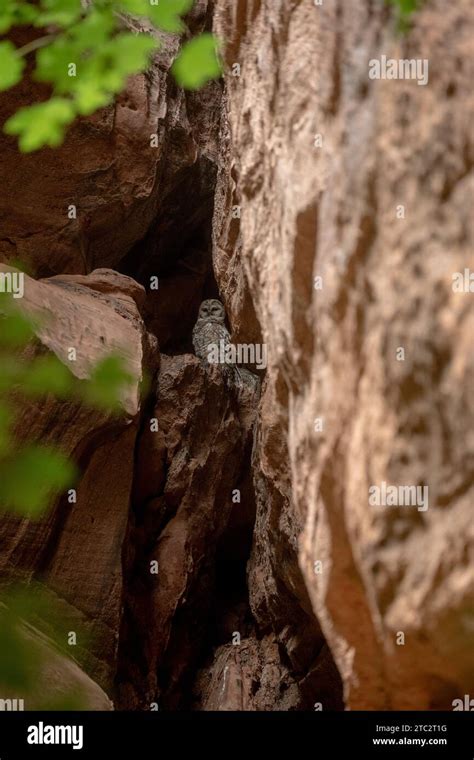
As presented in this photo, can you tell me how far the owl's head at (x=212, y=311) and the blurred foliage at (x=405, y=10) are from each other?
796 centimetres

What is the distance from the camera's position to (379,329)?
319 cm

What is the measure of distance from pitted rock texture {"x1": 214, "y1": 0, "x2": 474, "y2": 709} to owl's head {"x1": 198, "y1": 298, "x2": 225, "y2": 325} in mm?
6994

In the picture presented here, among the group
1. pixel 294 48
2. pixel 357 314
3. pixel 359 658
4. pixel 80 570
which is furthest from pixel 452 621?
pixel 80 570

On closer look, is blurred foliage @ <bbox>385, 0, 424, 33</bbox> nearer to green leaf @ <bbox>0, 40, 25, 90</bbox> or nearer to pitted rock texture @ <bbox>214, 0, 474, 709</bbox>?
pitted rock texture @ <bbox>214, 0, 474, 709</bbox>

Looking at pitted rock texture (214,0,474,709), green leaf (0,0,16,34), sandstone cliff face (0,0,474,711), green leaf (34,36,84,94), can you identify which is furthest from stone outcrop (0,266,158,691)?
green leaf (34,36,84,94)

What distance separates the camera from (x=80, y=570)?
7.50 meters

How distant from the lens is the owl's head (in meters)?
11.2

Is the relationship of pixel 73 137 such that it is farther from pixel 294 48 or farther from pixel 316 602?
pixel 316 602

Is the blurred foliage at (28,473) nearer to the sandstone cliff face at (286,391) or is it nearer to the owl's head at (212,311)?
the sandstone cliff face at (286,391)

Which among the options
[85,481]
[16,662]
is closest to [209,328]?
[85,481]

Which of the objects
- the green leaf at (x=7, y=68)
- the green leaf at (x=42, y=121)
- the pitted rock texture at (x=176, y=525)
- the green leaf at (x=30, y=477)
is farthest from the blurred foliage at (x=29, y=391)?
the pitted rock texture at (x=176, y=525)

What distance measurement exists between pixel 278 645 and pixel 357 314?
649 cm

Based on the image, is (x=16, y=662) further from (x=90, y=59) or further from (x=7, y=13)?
(x=7, y=13)

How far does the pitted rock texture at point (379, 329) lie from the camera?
9.93 ft
